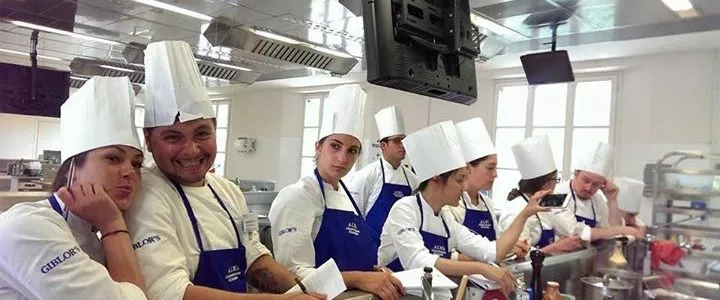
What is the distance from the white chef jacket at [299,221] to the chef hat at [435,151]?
18.0 inches

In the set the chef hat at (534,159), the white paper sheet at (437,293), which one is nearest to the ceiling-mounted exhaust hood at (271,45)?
the chef hat at (534,159)

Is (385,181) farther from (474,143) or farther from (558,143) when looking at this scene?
(558,143)

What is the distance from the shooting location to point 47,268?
→ 3.08 feet

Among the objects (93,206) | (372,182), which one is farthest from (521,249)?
(93,206)

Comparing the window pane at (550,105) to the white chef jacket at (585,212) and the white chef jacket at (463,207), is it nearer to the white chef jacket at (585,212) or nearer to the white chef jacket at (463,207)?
the white chef jacket at (585,212)

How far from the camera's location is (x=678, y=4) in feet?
11.5

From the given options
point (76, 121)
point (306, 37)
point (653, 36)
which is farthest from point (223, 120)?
point (76, 121)

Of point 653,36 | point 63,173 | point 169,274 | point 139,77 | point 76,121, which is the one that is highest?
point 653,36

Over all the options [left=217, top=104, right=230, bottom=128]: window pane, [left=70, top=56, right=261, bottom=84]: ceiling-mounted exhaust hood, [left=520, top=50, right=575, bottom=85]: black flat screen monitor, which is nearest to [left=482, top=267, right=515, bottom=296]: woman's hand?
[left=520, top=50, right=575, bottom=85]: black flat screen monitor

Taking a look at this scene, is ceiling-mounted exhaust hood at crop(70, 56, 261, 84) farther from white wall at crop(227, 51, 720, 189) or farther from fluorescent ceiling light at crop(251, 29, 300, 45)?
white wall at crop(227, 51, 720, 189)

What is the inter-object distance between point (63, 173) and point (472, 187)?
1873mm

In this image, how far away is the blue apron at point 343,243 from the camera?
6.00 feet

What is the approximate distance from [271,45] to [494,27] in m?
1.69

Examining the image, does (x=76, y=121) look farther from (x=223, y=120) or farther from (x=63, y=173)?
(x=223, y=120)
